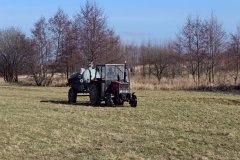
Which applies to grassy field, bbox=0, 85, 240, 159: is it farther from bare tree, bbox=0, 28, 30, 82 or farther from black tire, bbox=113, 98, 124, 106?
bare tree, bbox=0, 28, 30, 82

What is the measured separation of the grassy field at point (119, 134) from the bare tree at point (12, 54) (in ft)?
→ 117

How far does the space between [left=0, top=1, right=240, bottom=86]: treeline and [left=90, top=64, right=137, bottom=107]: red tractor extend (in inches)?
652

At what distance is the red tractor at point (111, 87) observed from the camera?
2048cm

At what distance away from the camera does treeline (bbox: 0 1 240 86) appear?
139ft

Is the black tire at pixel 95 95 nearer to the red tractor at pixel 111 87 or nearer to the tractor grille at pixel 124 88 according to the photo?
the red tractor at pixel 111 87

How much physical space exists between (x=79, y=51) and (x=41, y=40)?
4.99 meters

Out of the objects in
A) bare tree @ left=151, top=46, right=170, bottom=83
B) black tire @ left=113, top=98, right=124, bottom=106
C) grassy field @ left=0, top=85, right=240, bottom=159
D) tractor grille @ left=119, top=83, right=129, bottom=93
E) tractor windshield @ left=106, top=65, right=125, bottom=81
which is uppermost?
bare tree @ left=151, top=46, right=170, bottom=83

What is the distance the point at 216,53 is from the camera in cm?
4206

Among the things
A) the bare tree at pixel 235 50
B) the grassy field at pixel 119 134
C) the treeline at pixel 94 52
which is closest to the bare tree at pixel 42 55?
the treeline at pixel 94 52

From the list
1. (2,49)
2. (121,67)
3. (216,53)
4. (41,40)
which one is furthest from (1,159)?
(2,49)

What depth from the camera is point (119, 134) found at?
39.4 ft

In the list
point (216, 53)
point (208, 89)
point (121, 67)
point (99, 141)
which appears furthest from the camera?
point (216, 53)

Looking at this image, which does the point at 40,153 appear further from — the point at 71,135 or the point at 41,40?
the point at 41,40

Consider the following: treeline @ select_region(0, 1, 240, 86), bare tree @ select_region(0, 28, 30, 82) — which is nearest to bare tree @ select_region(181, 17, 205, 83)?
treeline @ select_region(0, 1, 240, 86)
